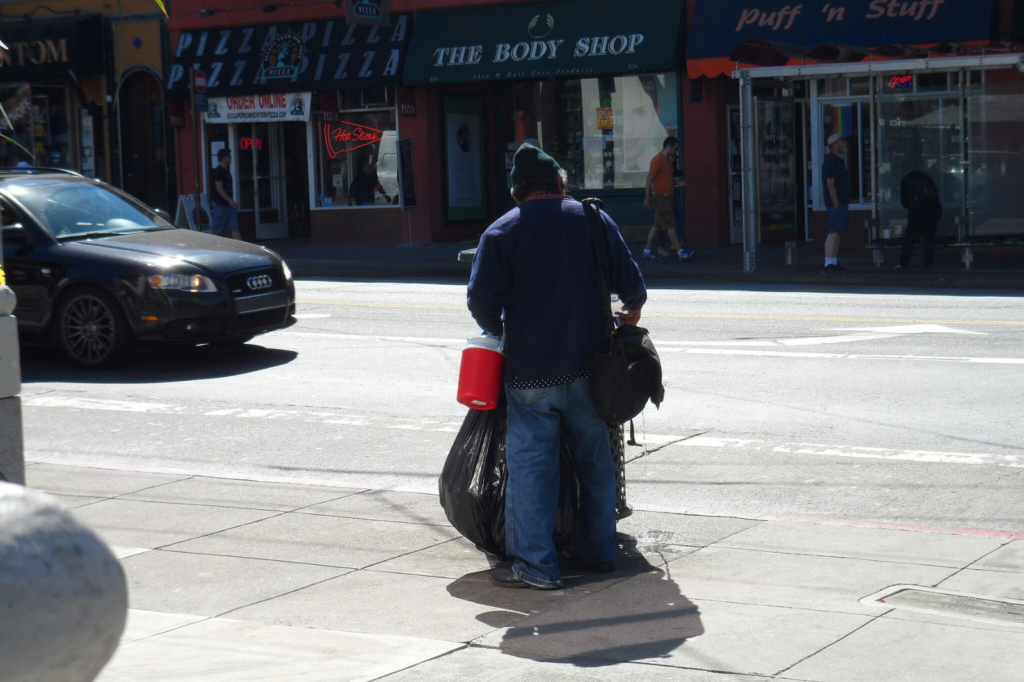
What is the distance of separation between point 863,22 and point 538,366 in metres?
17.3

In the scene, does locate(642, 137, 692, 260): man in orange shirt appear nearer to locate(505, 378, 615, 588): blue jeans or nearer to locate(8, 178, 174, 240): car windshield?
locate(8, 178, 174, 240): car windshield

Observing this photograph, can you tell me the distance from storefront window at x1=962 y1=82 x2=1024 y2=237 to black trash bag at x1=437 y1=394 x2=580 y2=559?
15.0 m

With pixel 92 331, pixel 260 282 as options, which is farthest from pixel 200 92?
pixel 92 331

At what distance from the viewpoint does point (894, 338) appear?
39.7 ft

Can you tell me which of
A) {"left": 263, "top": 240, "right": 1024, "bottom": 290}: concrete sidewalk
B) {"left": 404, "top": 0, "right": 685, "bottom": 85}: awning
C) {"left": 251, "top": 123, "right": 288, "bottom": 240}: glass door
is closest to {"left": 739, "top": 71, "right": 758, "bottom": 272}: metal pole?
{"left": 263, "top": 240, "right": 1024, "bottom": 290}: concrete sidewalk

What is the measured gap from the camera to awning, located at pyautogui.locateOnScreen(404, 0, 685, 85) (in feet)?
72.8

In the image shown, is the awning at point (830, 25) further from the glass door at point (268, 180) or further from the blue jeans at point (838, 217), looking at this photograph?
the glass door at point (268, 180)

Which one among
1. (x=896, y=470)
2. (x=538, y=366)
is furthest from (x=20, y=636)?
(x=896, y=470)

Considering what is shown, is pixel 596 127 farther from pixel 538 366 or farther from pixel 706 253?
pixel 538 366

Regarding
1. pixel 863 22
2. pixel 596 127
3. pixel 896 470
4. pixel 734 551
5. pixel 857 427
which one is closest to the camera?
pixel 734 551

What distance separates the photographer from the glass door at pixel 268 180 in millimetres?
27266

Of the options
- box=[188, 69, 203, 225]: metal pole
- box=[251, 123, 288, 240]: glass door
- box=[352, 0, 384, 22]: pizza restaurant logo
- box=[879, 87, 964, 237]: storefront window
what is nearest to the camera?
box=[879, 87, 964, 237]: storefront window

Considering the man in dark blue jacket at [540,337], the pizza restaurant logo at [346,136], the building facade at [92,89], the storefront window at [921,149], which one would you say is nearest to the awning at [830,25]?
the storefront window at [921,149]

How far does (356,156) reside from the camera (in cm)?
2566
